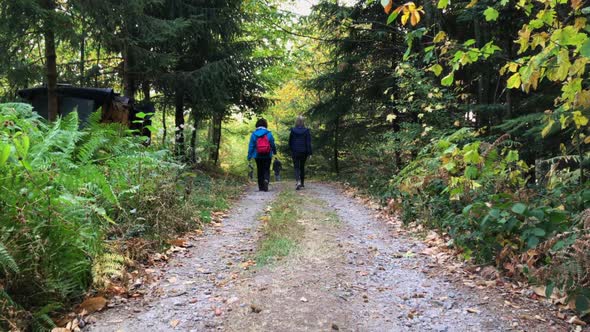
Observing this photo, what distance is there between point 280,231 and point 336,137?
10.9m

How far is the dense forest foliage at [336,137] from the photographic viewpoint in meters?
3.38

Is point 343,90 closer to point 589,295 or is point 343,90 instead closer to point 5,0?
point 5,0

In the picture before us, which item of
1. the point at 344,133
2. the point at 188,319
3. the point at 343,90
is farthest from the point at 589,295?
the point at 344,133

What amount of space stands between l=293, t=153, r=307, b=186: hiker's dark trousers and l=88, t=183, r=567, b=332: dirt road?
563 cm

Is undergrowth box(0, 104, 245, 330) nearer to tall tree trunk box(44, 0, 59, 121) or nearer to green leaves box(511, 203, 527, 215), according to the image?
tall tree trunk box(44, 0, 59, 121)

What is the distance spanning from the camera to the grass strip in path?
16.0 ft

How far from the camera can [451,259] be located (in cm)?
487

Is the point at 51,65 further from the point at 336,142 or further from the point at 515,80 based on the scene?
the point at 336,142

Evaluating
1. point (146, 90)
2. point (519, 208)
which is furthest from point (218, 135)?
point (519, 208)

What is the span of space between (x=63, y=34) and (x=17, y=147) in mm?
4446

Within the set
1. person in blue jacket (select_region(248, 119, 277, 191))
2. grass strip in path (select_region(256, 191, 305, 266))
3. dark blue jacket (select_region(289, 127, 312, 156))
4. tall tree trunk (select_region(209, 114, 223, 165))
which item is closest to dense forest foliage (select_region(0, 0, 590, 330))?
grass strip in path (select_region(256, 191, 305, 266))

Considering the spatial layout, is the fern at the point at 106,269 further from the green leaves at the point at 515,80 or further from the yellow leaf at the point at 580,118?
the yellow leaf at the point at 580,118

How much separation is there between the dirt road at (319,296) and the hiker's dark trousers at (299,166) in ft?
18.5

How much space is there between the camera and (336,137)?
53.9ft
